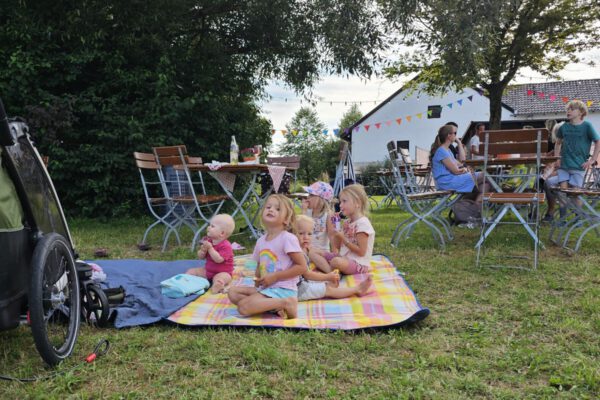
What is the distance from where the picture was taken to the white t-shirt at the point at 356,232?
3.76 m

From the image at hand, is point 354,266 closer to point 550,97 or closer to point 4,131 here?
point 4,131

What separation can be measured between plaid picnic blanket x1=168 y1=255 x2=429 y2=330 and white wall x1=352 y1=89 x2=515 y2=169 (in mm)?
22707

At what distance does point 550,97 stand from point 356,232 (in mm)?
25824

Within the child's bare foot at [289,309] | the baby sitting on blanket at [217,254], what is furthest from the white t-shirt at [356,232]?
the child's bare foot at [289,309]

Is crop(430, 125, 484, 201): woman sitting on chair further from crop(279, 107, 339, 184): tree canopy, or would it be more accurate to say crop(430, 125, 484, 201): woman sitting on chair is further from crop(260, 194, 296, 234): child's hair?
crop(279, 107, 339, 184): tree canopy

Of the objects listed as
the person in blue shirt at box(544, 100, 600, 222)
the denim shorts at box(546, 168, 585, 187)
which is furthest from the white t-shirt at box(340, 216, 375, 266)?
the denim shorts at box(546, 168, 585, 187)

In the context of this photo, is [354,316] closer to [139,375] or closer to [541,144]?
[139,375]

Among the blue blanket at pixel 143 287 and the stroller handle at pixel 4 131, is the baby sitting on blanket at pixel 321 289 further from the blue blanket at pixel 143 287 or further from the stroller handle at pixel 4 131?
the stroller handle at pixel 4 131

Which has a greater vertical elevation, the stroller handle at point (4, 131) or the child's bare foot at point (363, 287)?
the stroller handle at point (4, 131)

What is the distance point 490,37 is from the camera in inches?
322

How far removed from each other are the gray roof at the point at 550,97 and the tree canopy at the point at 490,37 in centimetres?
1139

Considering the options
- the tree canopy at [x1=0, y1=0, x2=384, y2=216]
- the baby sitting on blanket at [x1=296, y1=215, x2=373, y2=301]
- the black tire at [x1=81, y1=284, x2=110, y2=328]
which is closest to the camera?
the black tire at [x1=81, y1=284, x2=110, y2=328]

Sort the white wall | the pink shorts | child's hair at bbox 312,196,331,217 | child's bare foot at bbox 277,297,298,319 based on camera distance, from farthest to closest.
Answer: the white wall < child's hair at bbox 312,196,331,217 < the pink shorts < child's bare foot at bbox 277,297,298,319

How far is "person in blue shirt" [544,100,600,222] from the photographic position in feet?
18.1
